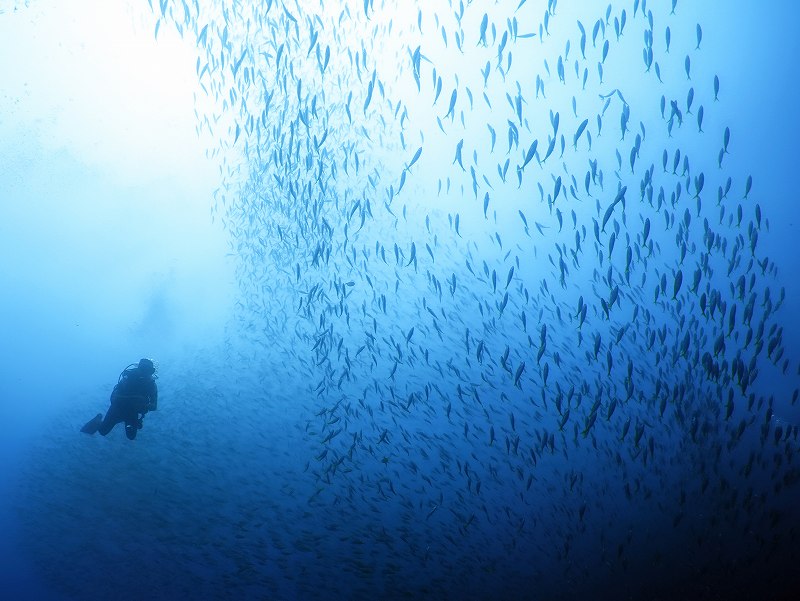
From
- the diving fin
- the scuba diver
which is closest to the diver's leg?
the scuba diver

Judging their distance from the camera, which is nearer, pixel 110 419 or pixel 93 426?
pixel 110 419

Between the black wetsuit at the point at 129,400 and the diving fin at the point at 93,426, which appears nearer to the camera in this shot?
the black wetsuit at the point at 129,400

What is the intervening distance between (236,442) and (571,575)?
1277 centimetres

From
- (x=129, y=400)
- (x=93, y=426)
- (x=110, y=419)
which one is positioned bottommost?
Answer: (x=93, y=426)

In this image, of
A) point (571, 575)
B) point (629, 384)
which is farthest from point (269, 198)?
point (571, 575)

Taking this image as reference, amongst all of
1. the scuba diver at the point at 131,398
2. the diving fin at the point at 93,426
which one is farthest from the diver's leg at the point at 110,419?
the diving fin at the point at 93,426

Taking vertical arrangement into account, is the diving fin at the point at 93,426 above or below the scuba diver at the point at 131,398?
below

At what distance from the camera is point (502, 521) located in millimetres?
15062

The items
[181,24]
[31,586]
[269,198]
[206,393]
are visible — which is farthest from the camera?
[31,586]

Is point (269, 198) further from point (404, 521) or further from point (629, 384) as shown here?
point (404, 521)

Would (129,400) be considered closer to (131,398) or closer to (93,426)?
(131,398)

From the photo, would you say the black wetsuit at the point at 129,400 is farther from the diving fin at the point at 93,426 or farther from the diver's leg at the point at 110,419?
the diving fin at the point at 93,426

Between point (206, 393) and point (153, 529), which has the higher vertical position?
point (206, 393)

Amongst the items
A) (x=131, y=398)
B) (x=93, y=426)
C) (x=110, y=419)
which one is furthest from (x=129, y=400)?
(x=93, y=426)
